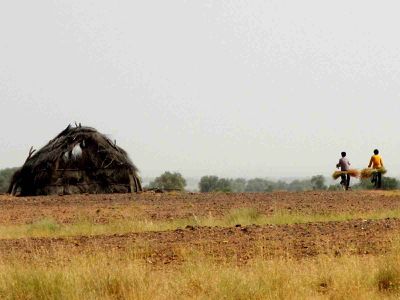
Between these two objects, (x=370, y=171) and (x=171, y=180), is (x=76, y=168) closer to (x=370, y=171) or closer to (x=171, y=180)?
(x=370, y=171)

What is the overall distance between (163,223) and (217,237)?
13.1ft

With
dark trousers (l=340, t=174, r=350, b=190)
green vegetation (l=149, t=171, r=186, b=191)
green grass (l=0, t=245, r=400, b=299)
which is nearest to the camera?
green grass (l=0, t=245, r=400, b=299)

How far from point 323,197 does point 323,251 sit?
14.4 metres

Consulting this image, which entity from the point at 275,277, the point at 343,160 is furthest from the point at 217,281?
the point at 343,160

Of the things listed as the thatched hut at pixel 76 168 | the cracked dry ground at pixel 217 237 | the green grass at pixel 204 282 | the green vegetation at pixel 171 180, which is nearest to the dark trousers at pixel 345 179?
the cracked dry ground at pixel 217 237

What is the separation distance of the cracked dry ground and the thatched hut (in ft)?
27.5

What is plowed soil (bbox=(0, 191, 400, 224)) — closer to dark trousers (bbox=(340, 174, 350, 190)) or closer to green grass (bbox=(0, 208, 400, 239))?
green grass (bbox=(0, 208, 400, 239))

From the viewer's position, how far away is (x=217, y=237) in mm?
13961

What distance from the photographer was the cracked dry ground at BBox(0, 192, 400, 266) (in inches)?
478

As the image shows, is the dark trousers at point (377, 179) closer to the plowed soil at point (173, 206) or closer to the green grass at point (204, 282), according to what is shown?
the plowed soil at point (173, 206)

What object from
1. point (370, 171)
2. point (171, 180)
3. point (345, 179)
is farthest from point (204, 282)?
point (171, 180)

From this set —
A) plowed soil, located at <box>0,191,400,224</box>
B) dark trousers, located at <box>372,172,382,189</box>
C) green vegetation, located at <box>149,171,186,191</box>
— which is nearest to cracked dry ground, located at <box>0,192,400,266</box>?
plowed soil, located at <box>0,191,400,224</box>

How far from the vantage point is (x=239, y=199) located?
26328 mm

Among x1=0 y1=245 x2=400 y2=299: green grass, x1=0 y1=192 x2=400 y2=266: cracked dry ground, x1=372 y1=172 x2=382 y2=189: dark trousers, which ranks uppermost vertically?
x1=372 y1=172 x2=382 y2=189: dark trousers
